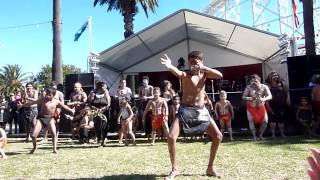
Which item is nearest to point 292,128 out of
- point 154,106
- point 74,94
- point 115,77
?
point 154,106

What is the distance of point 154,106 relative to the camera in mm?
12094

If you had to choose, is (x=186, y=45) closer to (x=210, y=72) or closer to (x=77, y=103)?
(x=77, y=103)

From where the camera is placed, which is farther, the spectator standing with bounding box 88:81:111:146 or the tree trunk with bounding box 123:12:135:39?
the tree trunk with bounding box 123:12:135:39

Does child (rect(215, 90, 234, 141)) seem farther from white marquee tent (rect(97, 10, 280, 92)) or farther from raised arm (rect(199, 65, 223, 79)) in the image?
raised arm (rect(199, 65, 223, 79))

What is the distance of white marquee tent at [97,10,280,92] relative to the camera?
16377 millimetres

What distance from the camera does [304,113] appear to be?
→ 40.7 ft

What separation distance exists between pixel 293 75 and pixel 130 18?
1242cm

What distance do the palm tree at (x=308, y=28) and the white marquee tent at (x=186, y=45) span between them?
3.88 ft

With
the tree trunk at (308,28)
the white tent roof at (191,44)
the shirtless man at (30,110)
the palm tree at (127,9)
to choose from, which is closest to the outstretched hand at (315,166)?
the shirtless man at (30,110)

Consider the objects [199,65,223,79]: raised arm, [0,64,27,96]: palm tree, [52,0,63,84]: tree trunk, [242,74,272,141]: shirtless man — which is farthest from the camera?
[0,64,27,96]: palm tree

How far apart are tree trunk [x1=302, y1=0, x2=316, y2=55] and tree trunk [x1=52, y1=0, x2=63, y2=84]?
9.03m

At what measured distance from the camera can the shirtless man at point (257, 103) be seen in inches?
459

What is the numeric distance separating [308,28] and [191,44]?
6.67 metres

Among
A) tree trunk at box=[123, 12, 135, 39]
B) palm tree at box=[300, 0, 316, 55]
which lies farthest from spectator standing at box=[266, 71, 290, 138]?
tree trunk at box=[123, 12, 135, 39]
